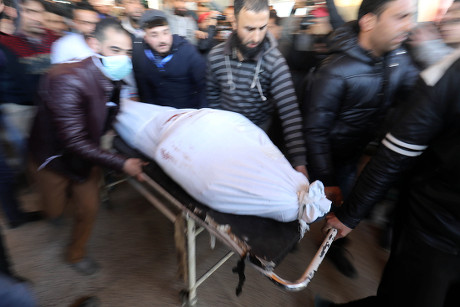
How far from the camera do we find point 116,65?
1.44 meters

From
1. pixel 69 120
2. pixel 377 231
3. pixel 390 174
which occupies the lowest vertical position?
pixel 377 231

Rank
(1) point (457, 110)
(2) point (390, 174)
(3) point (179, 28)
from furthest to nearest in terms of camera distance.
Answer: (3) point (179, 28) < (2) point (390, 174) < (1) point (457, 110)

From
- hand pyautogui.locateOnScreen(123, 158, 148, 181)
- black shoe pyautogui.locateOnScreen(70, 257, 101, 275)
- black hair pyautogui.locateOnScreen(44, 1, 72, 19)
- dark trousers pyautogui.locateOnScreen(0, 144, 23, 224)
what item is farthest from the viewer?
black hair pyautogui.locateOnScreen(44, 1, 72, 19)

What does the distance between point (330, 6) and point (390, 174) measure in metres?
1.60

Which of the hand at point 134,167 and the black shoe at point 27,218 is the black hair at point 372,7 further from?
the black shoe at point 27,218

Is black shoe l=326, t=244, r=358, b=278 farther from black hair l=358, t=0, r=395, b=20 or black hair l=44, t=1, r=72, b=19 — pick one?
black hair l=44, t=1, r=72, b=19

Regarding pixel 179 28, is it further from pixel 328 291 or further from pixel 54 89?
pixel 328 291

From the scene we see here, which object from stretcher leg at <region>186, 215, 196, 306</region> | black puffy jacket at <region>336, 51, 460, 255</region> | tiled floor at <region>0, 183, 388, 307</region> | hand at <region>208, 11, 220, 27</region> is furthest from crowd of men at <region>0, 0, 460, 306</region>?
hand at <region>208, 11, 220, 27</region>

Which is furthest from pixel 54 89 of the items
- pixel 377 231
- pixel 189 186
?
pixel 377 231

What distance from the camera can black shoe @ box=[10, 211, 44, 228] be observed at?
205cm

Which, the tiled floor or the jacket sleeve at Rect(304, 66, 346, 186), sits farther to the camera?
the tiled floor

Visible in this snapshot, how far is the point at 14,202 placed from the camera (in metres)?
1.99

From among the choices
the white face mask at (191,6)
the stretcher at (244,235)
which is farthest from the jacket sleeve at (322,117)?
the white face mask at (191,6)

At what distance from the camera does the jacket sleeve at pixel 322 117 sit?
4.06 ft
